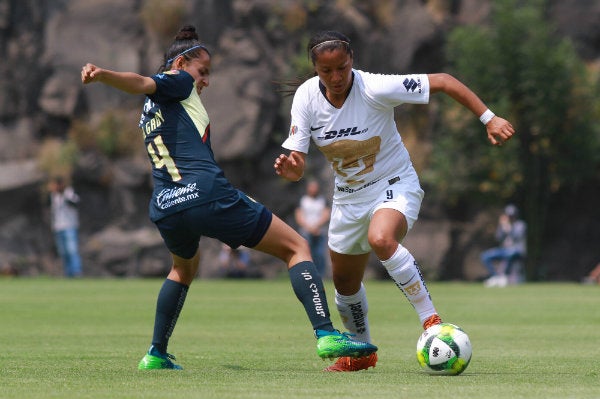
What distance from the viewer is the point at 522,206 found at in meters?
31.9

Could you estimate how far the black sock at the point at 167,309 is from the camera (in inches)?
321

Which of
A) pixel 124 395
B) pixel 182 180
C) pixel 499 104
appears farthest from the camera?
pixel 499 104

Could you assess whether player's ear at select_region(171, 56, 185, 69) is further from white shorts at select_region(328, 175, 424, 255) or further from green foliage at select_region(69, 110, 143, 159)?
green foliage at select_region(69, 110, 143, 159)

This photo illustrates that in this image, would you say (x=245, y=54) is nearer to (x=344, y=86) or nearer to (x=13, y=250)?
(x=13, y=250)

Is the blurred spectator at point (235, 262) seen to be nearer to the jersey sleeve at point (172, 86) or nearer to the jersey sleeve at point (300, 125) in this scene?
the jersey sleeve at point (300, 125)

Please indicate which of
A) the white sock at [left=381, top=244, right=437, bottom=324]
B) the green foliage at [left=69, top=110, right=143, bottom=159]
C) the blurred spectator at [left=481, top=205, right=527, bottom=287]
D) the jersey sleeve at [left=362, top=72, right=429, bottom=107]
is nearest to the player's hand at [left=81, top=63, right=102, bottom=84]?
the jersey sleeve at [left=362, top=72, right=429, bottom=107]

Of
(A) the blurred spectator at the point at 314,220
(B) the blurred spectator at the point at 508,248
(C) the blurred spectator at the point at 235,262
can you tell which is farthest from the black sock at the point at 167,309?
(C) the blurred spectator at the point at 235,262

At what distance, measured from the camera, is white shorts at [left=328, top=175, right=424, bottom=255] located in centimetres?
814

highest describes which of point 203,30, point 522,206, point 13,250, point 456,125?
point 203,30

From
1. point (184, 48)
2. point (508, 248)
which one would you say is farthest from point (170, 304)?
point (508, 248)

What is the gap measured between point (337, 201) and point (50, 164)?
25145 millimetres

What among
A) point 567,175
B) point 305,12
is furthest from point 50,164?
point 567,175

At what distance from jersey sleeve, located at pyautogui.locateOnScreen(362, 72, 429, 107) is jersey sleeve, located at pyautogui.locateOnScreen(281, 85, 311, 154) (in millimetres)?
474

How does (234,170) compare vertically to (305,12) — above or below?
below
